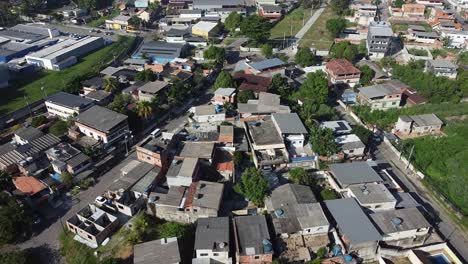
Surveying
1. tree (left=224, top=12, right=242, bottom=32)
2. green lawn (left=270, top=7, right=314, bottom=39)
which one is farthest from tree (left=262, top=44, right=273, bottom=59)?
tree (left=224, top=12, right=242, bottom=32)

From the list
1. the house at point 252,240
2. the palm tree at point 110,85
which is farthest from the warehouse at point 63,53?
the house at point 252,240

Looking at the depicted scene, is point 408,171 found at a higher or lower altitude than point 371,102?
lower

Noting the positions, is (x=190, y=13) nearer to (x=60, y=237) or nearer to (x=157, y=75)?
(x=157, y=75)

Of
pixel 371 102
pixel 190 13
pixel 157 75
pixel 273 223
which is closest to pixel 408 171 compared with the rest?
pixel 371 102

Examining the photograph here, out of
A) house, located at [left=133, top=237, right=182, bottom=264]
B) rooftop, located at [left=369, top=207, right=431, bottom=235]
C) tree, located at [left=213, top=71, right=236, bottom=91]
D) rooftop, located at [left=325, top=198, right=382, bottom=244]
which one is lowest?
house, located at [left=133, top=237, right=182, bottom=264]

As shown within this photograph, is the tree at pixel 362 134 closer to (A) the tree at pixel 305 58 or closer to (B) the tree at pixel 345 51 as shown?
(A) the tree at pixel 305 58

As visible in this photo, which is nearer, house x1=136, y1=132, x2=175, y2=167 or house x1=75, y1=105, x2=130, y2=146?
house x1=136, y1=132, x2=175, y2=167

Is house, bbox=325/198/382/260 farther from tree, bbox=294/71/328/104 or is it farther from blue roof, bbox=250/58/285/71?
blue roof, bbox=250/58/285/71
